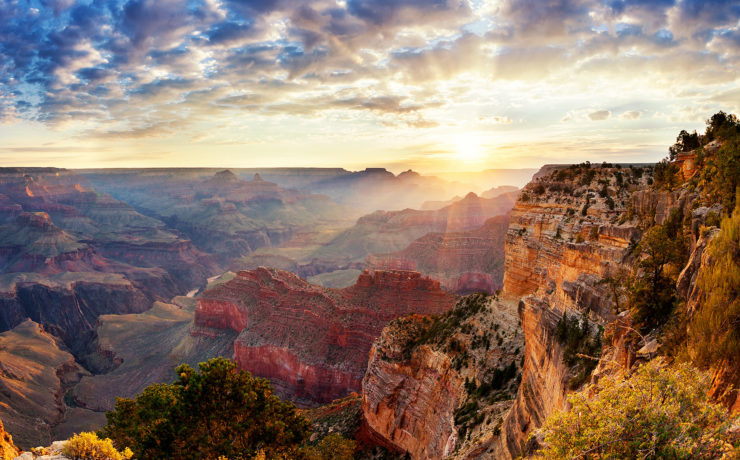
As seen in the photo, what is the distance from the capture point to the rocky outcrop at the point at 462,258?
3413 inches

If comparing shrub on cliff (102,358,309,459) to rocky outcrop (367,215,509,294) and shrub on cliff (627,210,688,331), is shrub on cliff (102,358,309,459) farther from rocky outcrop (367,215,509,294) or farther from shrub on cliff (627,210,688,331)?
rocky outcrop (367,215,509,294)

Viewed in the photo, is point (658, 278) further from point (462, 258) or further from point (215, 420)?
point (462, 258)

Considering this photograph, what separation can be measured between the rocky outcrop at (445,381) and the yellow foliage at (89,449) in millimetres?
12350

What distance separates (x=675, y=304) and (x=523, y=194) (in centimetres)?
2012

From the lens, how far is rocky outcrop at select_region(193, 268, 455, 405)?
4975 cm

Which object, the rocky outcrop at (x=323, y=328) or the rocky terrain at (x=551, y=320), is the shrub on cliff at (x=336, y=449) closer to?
the rocky terrain at (x=551, y=320)

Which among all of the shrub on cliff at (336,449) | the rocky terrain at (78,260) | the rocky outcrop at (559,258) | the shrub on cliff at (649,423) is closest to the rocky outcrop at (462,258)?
the rocky outcrop at (559,258)

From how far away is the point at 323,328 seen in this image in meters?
53.1

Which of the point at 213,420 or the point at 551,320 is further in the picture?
the point at 213,420

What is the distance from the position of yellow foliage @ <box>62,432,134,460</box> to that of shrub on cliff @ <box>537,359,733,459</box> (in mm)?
13594

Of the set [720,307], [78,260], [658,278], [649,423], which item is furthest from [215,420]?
[78,260]

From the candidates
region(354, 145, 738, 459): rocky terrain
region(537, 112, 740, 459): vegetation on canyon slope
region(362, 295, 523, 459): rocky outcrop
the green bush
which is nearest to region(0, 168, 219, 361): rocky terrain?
region(362, 295, 523, 459): rocky outcrop

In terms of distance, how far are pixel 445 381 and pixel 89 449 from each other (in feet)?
56.7

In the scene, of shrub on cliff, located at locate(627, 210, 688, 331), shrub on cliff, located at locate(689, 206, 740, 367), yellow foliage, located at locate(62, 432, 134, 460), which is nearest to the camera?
shrub on cliff, located at locate(689, 206, 740, 367)
